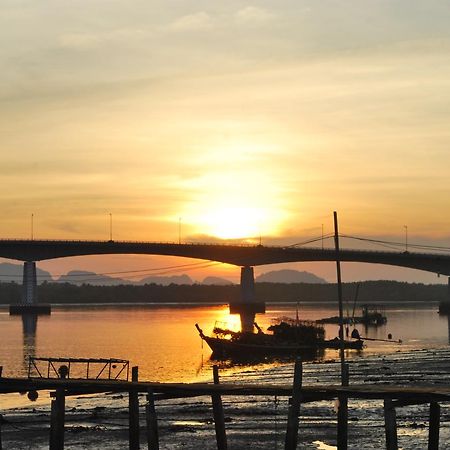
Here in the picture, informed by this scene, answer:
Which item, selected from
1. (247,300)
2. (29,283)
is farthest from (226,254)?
(29,283)

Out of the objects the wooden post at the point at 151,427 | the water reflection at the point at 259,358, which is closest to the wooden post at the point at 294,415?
the wooden post at the point at 151,427

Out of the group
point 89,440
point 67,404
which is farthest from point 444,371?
point 89,440

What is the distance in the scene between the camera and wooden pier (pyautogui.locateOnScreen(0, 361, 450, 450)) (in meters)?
26.8

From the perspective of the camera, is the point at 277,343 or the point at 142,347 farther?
the point at 142,347

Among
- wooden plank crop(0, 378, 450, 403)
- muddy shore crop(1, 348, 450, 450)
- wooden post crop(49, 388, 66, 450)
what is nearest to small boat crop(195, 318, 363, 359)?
muddy shore crop(1, 348, 450, 450)

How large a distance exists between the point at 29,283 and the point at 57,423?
513 ft

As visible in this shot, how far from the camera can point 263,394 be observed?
28453mm

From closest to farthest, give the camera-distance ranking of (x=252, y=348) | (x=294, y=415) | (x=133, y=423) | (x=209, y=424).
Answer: (x=294, y=415) < (x=133, y=423) < (x=209, y=424) < (x=252, y=348)

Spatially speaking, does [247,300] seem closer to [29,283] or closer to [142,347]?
[29,283]

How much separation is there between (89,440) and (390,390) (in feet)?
41.4

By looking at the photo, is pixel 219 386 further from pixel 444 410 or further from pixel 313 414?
pixel 444 410

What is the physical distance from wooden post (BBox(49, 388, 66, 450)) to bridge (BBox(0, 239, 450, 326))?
452 ft

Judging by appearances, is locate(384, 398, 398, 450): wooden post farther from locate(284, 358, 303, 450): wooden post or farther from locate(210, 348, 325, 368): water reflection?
locate(210, 348, 325, 368): water reflection

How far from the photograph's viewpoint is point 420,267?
18475 cm
